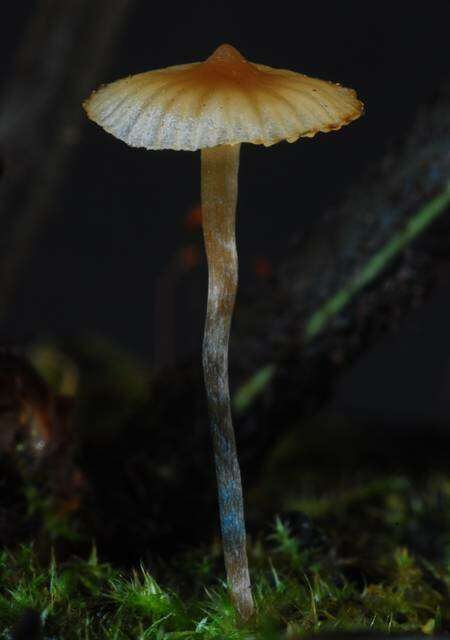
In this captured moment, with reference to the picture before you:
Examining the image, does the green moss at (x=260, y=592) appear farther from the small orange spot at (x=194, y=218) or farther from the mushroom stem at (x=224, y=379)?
the small orange spot at (x=194, y=218)

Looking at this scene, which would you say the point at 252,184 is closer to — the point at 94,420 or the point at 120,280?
the point at 120,280

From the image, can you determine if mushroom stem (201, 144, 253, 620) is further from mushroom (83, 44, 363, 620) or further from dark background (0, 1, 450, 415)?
dark background (0, 1, 450, 415)

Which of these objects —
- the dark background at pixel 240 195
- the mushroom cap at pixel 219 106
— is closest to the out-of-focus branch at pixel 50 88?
the dark background at pixel 240 195

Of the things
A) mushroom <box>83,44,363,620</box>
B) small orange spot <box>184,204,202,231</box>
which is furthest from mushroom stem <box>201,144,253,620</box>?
small orange spot <box>184,204,202,231</box>

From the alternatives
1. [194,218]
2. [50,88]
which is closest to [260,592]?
[194,218]

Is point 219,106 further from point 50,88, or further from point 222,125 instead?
point 50,88
